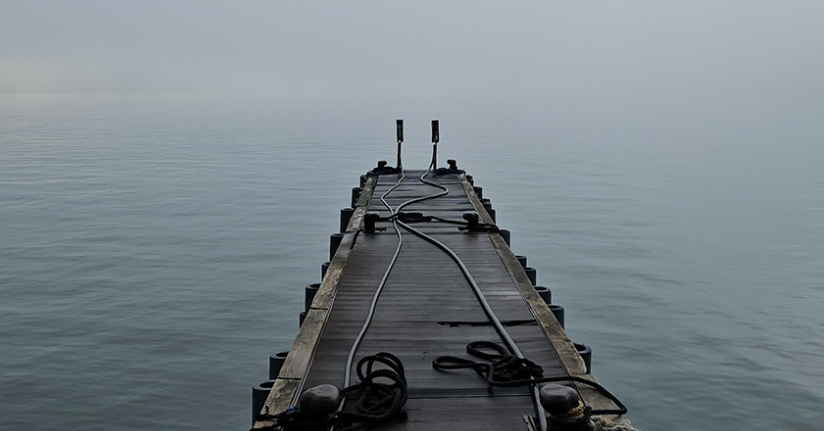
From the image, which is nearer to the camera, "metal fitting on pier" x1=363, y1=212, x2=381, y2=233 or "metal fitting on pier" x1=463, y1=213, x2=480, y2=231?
"metal fitting on pier" x1=363, y1=212, x2=381, y2=233

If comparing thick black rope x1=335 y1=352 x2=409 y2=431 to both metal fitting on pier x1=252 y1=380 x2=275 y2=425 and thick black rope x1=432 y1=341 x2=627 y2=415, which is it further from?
metal fitting on pier x1=252 y1=380 x2=275 y2=425

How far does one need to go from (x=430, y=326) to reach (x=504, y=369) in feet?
4.38

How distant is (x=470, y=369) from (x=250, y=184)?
22093 mm

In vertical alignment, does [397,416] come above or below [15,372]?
above

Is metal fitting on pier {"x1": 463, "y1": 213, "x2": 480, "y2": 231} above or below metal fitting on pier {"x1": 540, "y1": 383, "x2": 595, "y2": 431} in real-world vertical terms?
above

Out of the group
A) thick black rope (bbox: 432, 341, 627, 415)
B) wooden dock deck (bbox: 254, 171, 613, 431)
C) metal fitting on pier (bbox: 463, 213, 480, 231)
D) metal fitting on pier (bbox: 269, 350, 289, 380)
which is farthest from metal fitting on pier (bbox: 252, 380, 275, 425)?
metal fitting on pier (bbox: 463, 213, 480, 231)

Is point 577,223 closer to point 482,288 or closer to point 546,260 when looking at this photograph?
point 546,260

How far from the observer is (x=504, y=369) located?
17.3ft

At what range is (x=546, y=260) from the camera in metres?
16.0

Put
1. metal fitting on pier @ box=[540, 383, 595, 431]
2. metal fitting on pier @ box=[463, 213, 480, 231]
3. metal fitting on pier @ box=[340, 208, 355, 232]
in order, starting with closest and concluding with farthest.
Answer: metal fitting on pier @ box=[540, 383, 595, 431]
metal fitting on pier @ box=[463, 213, 480, 231]
metal fitting on pier @ box=[340, 208, 355, 232]

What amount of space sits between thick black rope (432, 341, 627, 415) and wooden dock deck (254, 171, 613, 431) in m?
0.06

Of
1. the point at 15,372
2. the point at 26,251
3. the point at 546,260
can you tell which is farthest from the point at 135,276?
the point at 546,260

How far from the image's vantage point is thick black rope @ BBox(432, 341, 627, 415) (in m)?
4.98

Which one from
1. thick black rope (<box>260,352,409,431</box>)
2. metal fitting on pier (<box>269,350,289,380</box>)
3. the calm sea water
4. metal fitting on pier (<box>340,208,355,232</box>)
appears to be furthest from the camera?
metal fitting on pier (<box>340,208,355,232</box>)
